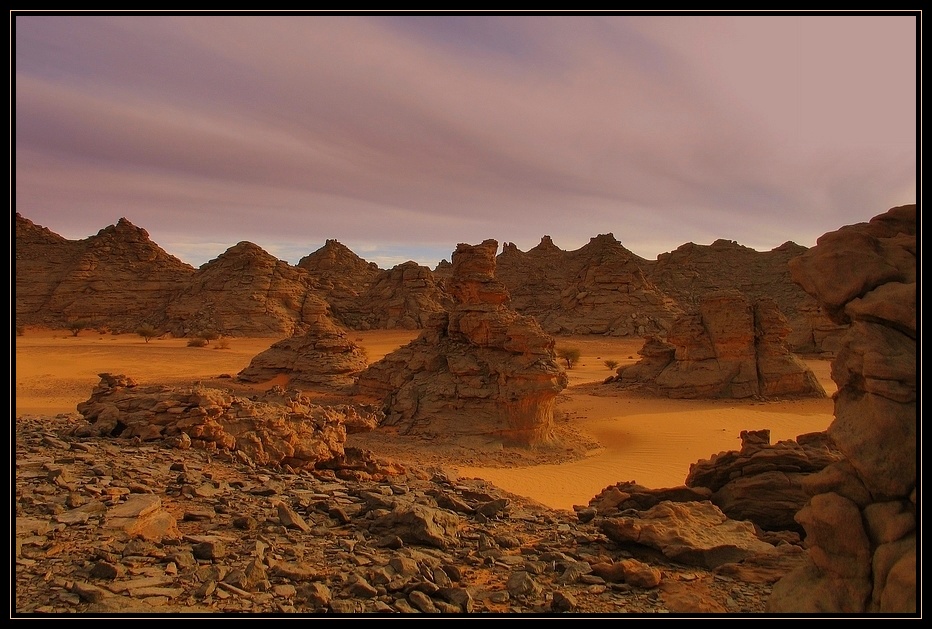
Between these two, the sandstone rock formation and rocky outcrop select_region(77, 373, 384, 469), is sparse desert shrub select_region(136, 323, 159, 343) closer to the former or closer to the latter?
the sandstone rock formation

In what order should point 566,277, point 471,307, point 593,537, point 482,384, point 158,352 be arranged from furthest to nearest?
point 566,277 < point 158,352 < point 471,307 < point 482,384 < point 593,537

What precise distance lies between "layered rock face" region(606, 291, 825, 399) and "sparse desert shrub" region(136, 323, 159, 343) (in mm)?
40344

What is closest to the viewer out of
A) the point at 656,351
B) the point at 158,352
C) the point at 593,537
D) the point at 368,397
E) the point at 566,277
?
the point at 593,537

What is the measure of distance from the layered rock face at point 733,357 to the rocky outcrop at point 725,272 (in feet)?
141

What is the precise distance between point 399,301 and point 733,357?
3696 centimetres

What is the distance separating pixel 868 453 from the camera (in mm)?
3900

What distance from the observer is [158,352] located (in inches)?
1446

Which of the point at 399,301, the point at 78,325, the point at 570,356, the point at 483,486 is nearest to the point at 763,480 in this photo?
the point at 483,486

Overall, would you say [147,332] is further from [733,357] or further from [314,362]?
[733,357]

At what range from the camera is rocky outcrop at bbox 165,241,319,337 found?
→ 48.5 meters

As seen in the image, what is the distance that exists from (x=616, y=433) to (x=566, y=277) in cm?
5174
